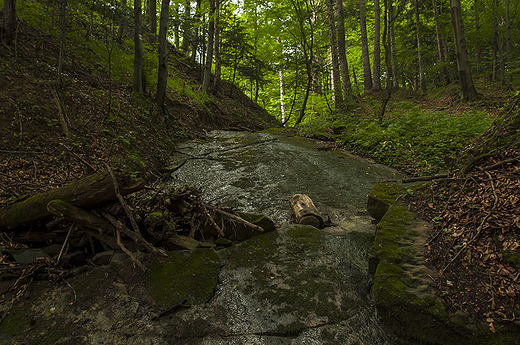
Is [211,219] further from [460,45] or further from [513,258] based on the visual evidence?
[460,45]

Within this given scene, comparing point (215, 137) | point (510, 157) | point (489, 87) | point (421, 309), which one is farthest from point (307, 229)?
point (489, 87)

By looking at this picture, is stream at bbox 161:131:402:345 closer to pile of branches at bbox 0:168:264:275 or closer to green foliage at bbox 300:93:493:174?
pile of branches at bbox 0:168:264:275

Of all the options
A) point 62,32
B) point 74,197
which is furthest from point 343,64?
point 74,197

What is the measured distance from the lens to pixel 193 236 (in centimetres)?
385

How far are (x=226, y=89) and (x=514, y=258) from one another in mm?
20308

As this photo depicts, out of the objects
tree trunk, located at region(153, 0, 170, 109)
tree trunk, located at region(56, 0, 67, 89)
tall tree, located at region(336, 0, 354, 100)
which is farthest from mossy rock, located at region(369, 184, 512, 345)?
tall tree, located at region(336, 0, 354, 100)

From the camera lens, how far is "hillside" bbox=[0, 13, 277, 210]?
456cm

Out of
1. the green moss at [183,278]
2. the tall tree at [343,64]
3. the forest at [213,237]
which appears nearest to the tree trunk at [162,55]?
the forest at [213,237]

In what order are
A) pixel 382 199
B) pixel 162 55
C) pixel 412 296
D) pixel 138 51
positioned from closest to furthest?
1. pixel 412 296
2. pixel 382 199
3. pixel 138 51
4. pixel 162 55

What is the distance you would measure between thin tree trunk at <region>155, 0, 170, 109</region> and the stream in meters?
4.55

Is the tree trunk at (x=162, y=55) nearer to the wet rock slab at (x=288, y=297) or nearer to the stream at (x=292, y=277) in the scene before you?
the stream at (x=292, y=277)

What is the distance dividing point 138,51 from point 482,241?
34.3ft

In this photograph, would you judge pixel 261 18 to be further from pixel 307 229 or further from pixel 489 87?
pixel 307 229

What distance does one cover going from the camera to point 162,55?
9508 millimetres
